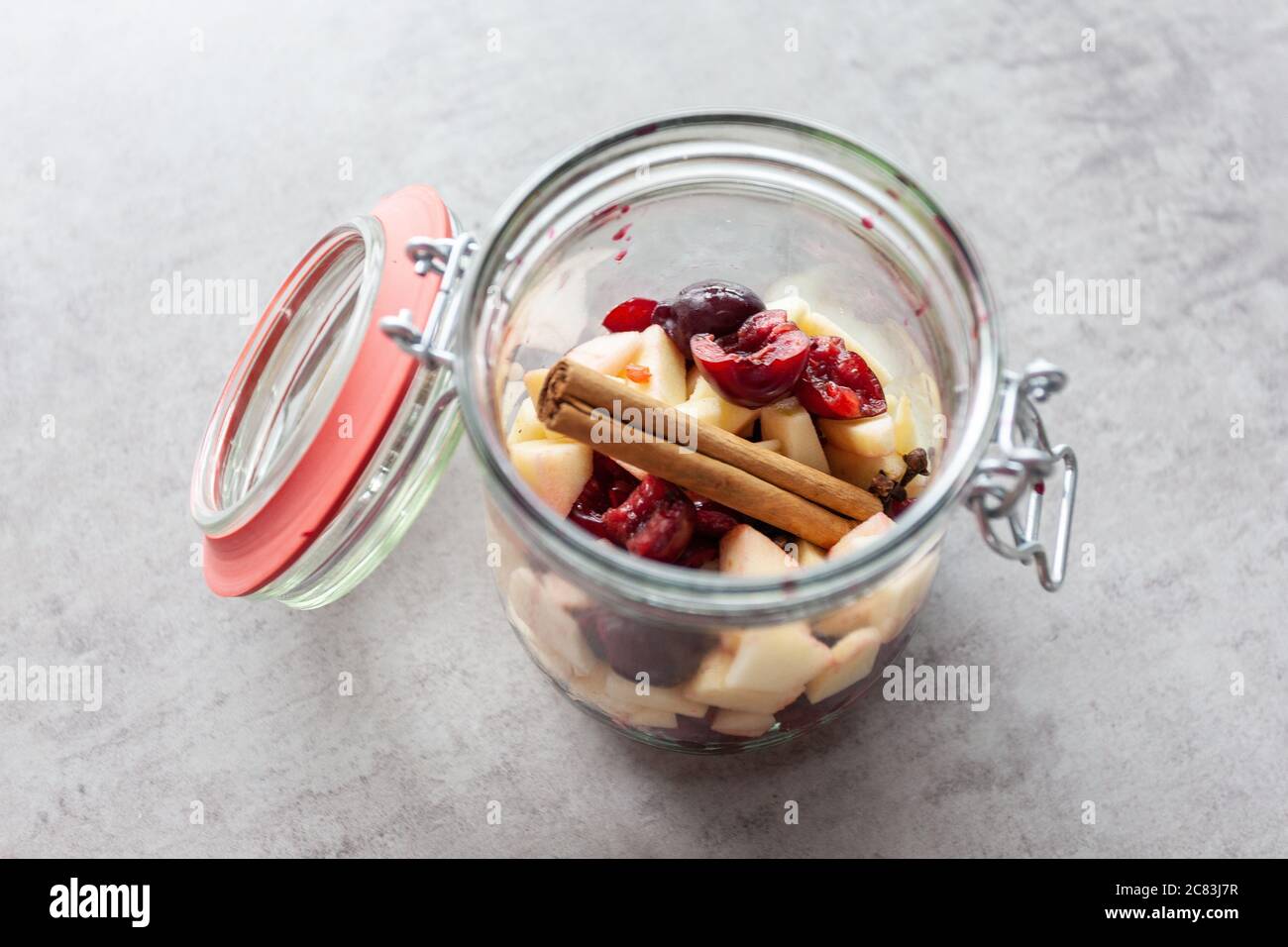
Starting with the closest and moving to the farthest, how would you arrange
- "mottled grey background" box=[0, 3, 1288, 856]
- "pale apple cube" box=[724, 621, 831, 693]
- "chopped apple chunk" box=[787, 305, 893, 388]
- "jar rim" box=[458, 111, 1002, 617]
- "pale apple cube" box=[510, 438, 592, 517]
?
1. "jar rim" box=[458, 111, 1002, 617]
2. "pale apple cube" box=[724, 621, 831, 693]
3. "pale apple cube" box=[510, 438, 592, 517]
4. "chopped apple chunk" box=[787, 305, 893, 388]
5. "mottled grey background" box=[0, 3, 1288, 856]

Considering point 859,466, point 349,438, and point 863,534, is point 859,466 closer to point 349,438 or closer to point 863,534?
point 863,534

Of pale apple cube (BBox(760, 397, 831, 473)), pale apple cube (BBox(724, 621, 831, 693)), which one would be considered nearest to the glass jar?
pale apple cube (BBox(724, 621, 831, 693))

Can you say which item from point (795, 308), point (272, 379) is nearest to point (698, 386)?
point (795, 308)

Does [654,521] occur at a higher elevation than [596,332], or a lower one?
lower

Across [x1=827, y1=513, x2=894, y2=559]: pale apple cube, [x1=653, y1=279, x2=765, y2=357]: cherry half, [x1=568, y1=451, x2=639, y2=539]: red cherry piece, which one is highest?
[x1=653, y1=279, x2=765, y2=357]: cherry half

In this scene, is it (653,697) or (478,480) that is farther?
(478,480)

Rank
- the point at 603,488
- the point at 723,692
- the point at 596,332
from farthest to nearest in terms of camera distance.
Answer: the point at 596,332 < the point at 603,488 < the point at 723,692

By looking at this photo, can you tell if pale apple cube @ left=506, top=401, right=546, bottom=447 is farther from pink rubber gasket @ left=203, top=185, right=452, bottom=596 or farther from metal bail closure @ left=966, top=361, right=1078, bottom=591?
metal bail closure @ left=966, top=361, right=1078, bottom=591

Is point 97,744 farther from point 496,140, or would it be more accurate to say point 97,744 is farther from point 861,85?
point 861,85
